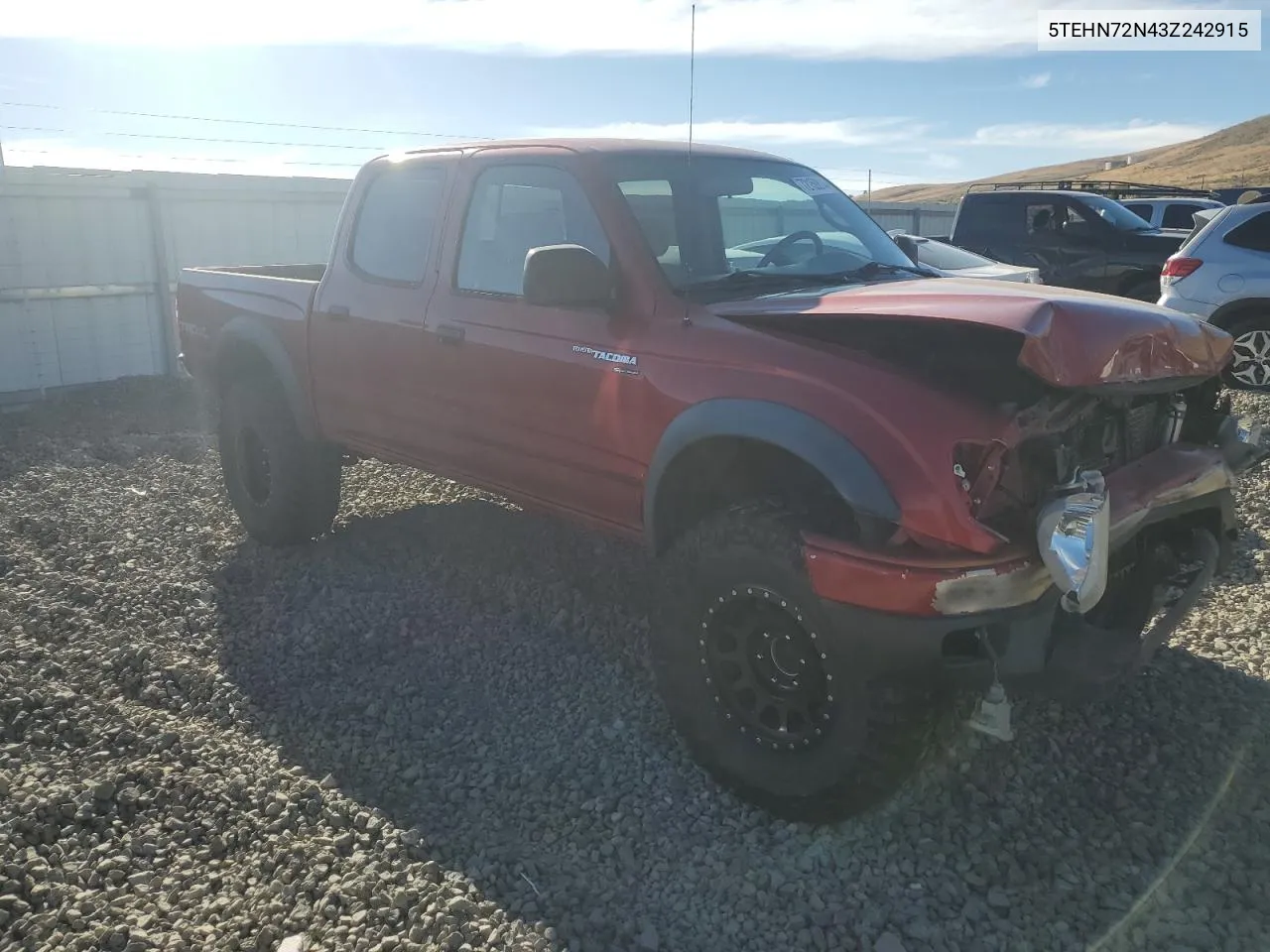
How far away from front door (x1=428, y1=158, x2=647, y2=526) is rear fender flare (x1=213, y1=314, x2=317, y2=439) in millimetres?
1109

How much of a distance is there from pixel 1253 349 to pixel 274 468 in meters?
7.79

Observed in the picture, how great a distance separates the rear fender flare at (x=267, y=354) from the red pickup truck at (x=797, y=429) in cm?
49

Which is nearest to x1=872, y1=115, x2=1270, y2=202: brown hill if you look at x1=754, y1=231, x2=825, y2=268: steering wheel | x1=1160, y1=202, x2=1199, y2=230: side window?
x1=1160, y1=202, x2=1199, y2=230: side window

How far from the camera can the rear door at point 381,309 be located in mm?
4535

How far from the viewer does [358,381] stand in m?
4.82

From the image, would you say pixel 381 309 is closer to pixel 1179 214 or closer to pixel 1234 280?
pixel 1234 280

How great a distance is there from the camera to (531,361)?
12.9 feet

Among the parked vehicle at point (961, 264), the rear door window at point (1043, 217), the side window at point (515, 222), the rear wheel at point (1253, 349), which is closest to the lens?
the side window at point (515, 222)

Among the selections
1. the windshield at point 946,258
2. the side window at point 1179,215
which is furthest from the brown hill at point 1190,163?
the windshield at point 946,258

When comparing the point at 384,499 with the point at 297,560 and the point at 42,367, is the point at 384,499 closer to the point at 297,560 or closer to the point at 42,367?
the point at 297,560

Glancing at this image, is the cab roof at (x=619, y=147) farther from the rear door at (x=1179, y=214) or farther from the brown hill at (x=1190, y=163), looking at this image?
the brown hill at (x=1190, y=163)

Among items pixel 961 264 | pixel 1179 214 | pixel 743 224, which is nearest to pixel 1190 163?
pixel 1179 214

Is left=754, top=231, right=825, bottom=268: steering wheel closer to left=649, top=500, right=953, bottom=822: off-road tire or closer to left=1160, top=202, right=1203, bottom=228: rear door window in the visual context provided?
left=649, top=500, right=953, bottom=822: off-road tire

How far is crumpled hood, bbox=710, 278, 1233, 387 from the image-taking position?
2.70m
